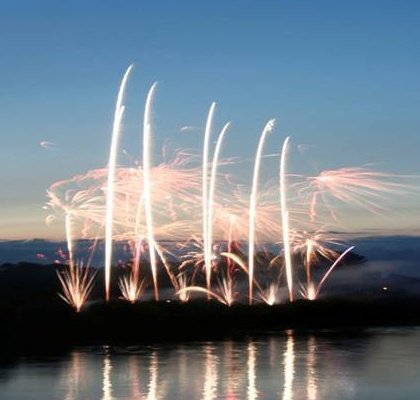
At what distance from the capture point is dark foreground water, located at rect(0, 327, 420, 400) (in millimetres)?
37375

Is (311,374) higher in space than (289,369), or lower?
lower

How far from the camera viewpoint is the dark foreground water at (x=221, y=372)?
3738 centimetres

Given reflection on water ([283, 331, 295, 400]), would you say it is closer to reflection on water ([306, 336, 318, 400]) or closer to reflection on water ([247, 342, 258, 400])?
reflection on water ([306, 336, 318, 400])

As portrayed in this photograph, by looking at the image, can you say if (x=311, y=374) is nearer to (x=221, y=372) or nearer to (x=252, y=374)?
(x=252, y=374)

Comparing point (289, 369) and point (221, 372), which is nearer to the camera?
point (221, 372)

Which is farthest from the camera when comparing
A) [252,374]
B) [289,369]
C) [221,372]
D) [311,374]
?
[289,369]

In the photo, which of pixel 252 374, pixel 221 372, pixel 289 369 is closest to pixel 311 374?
pixel 289 369

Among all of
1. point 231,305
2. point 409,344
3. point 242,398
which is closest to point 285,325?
point 231,305

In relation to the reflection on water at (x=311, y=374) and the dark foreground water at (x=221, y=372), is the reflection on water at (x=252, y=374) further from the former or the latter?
the reflection on water at (x=311, y=374)

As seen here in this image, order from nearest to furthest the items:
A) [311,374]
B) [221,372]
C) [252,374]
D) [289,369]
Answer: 1. [252,374]
2. [311,374]
3. [221,372]
4. [289,369]

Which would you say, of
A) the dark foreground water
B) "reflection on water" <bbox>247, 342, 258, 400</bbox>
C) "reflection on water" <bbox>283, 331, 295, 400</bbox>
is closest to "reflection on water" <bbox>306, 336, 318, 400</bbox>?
the dark foreground water

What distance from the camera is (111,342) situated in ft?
214

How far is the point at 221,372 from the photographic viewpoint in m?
44.9

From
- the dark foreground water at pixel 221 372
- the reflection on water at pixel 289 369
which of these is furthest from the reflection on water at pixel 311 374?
the reflection on water at pixel 289 369
